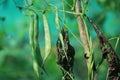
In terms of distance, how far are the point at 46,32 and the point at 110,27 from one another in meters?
2.71

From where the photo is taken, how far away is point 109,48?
1669mm

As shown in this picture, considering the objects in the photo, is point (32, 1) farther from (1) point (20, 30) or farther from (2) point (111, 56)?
(1) point (20, 30)

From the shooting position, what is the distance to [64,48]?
1.71 m

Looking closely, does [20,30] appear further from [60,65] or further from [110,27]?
[60,65]

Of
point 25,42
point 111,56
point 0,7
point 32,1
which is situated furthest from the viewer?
point 25,42

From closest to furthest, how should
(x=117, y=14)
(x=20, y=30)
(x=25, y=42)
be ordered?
(x=117, y=14) < (x=20, y=30) < (x=25, y=42)

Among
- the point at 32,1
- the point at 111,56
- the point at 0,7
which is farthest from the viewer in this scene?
the point at 0,7

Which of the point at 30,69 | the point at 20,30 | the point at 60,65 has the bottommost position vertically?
the point at 30,69

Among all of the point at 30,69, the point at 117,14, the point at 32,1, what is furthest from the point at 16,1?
the point at 30,69

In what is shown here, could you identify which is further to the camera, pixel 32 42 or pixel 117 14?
pixel 117 14

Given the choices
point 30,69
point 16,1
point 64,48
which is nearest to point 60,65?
point 64,48

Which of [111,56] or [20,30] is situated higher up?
[111,56]

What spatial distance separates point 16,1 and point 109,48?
0.41 m

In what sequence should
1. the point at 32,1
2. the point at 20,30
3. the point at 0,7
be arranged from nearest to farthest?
the point at 32,1, the point at 0,7, the point at 20,30
